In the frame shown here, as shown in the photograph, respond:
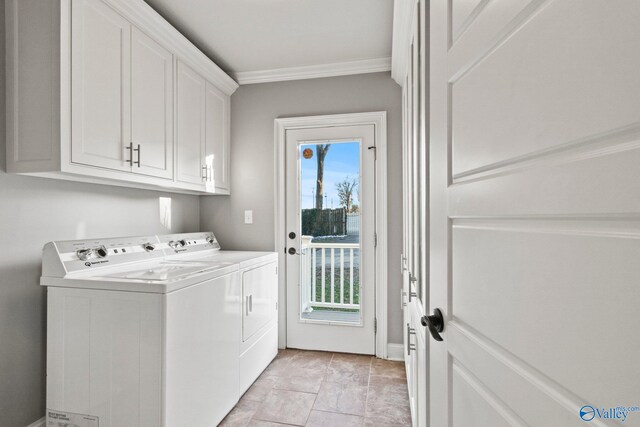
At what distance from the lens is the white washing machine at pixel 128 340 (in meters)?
1.48

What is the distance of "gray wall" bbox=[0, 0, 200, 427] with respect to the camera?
5.17ft

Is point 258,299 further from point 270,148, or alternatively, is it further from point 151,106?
point 151,106

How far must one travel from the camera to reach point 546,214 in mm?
477

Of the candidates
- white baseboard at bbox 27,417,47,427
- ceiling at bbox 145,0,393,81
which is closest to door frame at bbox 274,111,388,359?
ceiling at bbox 145,0,393,81

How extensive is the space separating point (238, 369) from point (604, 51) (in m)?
2.31

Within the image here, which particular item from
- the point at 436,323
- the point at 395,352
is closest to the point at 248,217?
the point at 395,352

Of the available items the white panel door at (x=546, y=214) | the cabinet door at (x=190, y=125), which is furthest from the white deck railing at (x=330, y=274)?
the white panel door at (x=546, y=214)

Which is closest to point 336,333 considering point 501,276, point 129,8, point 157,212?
point 157,212

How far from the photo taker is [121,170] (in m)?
1.82

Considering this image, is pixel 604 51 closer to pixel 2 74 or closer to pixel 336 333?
pixel 2 74

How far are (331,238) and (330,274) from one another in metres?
0.34

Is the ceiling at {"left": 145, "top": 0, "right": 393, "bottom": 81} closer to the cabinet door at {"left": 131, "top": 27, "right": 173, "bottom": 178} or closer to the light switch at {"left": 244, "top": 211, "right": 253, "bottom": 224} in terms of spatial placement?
the cabinet door at {"left": 131, "top": 27, "right": 173, "bottom": 178}

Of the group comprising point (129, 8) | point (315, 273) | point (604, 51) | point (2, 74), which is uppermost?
point (129, 8)

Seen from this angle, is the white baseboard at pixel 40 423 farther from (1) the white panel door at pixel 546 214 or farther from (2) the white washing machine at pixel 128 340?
(1) the white panel door at pixel 546 214
